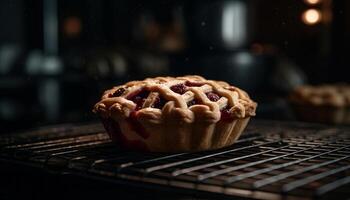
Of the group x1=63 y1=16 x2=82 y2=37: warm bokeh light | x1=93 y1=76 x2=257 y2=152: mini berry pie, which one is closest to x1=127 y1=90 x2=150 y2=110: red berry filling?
x1=93 y1=76 x2=257 y2=152: mini berry pie

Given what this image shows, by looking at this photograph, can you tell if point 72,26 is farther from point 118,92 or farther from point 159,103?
point 159,103

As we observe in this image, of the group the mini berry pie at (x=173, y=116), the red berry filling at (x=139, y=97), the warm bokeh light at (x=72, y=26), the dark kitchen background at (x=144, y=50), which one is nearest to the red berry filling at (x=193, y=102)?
the mini berry pie at (x=173, y=116)

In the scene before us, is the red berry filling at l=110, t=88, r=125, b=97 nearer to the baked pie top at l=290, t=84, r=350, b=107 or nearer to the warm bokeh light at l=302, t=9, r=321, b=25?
the baked pie top at l=290, t=84, r=350, b=107

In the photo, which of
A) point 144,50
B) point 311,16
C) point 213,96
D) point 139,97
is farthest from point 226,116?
point 144,50

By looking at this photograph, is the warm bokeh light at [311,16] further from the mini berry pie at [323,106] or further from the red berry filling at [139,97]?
the red berry filling at [139,97]

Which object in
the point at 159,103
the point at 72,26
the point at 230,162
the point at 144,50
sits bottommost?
the point at 230,162
